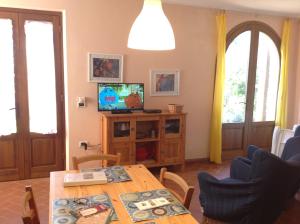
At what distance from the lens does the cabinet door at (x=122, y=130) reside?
12.3 feet

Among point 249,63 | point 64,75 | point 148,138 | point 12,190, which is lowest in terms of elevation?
point 12,190

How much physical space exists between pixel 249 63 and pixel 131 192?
12.7 ft

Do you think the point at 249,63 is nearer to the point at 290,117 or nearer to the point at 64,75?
the point at 290,117

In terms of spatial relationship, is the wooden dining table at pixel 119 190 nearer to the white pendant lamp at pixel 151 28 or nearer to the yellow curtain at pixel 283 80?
the white pendant lamp at pixel 151 28

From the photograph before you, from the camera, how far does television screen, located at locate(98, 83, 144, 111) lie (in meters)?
3.81

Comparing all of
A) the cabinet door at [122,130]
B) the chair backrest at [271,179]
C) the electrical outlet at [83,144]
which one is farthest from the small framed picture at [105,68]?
the chair backrest at [271,179]

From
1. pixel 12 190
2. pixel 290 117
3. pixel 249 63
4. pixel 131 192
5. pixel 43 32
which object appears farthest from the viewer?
pixel 290 117

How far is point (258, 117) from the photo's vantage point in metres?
5.14

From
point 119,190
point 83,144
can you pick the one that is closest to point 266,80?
point 83,144

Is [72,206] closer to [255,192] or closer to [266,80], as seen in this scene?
[255,192]

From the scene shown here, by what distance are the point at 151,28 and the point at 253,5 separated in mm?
3181

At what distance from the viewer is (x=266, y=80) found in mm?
5090

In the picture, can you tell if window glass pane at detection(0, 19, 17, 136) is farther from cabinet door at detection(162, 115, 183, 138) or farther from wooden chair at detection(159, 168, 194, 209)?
wooden chair at detection(159, 168, 194, 209)

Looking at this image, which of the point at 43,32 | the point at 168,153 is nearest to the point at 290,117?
the point at 168,153
